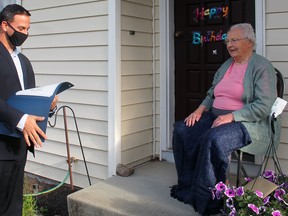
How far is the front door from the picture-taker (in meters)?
3.58

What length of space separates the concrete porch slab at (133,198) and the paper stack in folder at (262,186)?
0.49 metres

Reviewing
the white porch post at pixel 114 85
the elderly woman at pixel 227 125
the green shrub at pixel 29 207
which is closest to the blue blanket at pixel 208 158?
the elderly woman at pixel 227 125

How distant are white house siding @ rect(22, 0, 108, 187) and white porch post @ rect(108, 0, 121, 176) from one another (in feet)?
0.28

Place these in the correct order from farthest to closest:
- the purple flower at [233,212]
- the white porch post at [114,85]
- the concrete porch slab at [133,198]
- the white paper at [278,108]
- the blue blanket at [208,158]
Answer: the white porch post at [114,85]
the concrete porch slab at [133,198]
the white paper at [278,108]
the blue blanket at [208,158]
the purple flower at [233,212]

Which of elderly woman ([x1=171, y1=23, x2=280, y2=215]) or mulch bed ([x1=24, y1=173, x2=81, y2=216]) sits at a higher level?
elderly woman ([x1=171, y1=23, x2=280, y2=215])

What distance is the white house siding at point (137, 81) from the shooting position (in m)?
3.79

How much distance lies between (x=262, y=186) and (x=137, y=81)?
6.13 feet

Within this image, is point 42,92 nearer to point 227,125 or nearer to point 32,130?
point 32,130

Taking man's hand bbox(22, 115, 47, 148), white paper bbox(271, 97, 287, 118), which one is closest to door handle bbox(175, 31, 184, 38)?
white paper bbox(271, 97, 287, 118)

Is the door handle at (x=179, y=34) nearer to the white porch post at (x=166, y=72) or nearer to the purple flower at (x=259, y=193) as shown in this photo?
the white porch post at (x=166, y=72)

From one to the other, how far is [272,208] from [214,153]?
0.55 m

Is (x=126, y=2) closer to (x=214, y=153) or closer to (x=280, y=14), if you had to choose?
(x=280, y=14)

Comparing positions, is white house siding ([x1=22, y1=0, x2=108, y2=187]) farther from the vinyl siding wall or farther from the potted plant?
the potted plant

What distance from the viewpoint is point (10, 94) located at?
229cm
